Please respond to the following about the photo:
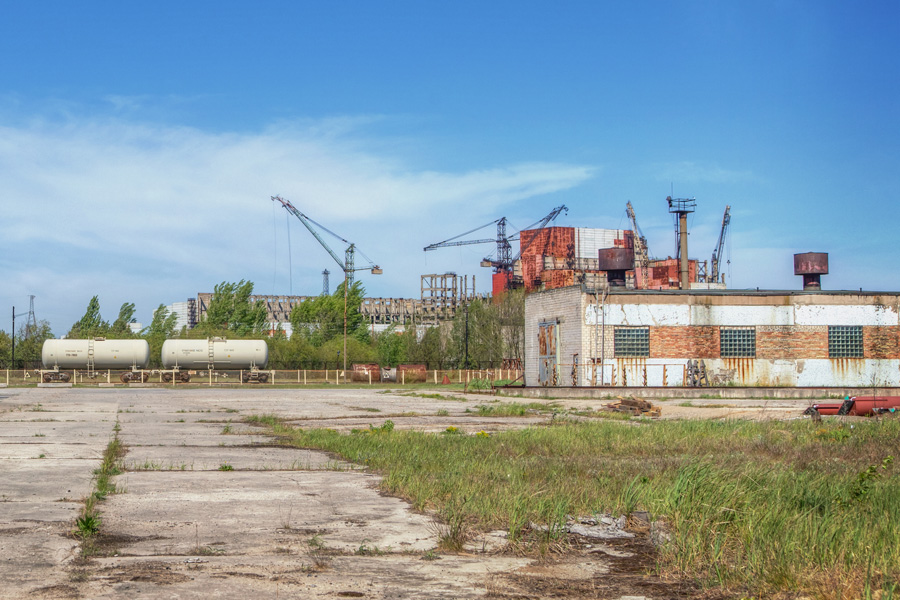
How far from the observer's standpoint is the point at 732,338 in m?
43.9

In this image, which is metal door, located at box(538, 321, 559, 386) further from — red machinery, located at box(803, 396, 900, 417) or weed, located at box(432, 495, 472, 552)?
weed, located at box(432, 495, 472, 552)

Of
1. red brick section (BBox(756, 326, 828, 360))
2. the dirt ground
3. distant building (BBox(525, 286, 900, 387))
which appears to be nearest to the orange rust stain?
distant building (BBox(525, 286, 900, 387))

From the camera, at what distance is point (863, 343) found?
44438 millimetres

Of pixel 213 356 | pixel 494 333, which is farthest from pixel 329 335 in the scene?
pixel 213 356

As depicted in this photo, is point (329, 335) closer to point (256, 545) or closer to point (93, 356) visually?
point (93, 356)

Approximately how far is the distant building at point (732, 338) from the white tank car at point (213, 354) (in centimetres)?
2589

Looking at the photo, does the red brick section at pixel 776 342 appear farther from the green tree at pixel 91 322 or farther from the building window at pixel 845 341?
the green tree at pixel 91 322

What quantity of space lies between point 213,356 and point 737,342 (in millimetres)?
35613

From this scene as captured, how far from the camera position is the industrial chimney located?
50250 millimetres

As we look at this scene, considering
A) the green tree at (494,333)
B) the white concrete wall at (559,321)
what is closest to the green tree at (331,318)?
the green tree at (494,333)

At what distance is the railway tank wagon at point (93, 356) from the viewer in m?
60.0

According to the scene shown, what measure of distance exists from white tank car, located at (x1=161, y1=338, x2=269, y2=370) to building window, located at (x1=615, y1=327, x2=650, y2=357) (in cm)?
2866

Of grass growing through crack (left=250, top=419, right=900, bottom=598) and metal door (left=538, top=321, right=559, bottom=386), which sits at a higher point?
metal door (left=538, top=321, right=559, bottom=386)

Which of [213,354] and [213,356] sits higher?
[213,354]
